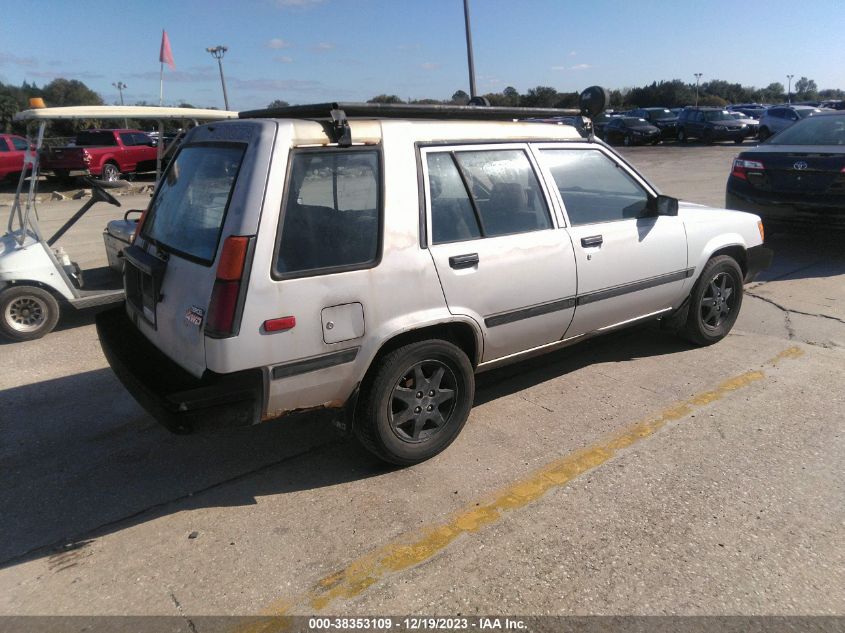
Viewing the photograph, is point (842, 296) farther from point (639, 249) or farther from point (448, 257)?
point (448, 257)

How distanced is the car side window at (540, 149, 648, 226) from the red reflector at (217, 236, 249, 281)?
206 centimetres

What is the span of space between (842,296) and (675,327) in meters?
2.66

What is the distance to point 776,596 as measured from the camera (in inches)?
100

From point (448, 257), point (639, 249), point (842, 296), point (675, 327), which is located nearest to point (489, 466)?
point (448, 257)

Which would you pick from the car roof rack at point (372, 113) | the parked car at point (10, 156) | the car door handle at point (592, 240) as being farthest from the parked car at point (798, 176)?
the parked car at point (10, 156)

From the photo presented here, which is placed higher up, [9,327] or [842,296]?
[9,327]

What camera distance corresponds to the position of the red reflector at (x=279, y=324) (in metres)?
2.88

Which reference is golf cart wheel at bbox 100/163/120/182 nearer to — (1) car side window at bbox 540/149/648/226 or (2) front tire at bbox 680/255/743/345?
(1) car side window at bbox 540/149/648/226

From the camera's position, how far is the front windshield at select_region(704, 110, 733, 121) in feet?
99.7

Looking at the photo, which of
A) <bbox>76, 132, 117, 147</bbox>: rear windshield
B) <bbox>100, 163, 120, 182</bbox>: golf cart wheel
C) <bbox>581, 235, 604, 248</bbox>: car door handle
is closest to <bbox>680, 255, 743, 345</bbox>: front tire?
<bbox>581, 235, 604, 248</bbox>: car door handle

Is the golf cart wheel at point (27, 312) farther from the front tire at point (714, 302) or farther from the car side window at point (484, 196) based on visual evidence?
the front tire at point (714, 302)

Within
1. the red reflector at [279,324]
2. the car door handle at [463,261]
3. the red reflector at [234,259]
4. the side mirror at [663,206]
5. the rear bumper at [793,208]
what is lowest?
the rear bumper at [793,208]

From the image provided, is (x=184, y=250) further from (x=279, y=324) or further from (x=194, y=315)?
(x=279, y=324)

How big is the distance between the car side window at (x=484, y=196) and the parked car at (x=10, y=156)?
19031mm
